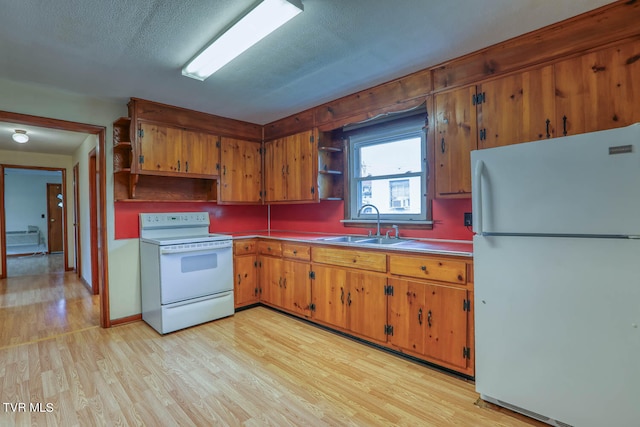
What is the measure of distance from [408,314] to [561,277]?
1.08 m

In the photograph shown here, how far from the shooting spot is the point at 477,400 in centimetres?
192

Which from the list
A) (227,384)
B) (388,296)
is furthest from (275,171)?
(227,384)

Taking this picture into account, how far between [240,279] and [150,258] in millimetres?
984

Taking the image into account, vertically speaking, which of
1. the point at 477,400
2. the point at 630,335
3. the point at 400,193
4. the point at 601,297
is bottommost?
the point at 477,400

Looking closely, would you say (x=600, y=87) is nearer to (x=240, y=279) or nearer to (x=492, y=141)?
(x=492, y=141)

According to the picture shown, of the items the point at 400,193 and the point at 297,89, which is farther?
the point at 400,193

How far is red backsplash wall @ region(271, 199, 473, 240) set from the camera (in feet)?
8.75

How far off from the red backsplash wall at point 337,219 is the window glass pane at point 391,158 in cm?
48

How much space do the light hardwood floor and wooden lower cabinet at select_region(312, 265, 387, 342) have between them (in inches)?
6.2

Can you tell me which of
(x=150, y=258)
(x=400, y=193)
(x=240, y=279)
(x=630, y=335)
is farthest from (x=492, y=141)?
(x=150, y=258)

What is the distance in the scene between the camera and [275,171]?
404 centimetres

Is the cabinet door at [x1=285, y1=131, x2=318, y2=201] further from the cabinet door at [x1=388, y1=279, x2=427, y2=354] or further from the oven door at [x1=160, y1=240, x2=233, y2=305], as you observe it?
the cabinet door at [x1=388, y1=279, x2=427, y2=354]

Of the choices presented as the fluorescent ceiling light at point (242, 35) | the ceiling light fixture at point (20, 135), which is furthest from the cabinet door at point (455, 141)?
the ceiling light fixture at point (20, 135)

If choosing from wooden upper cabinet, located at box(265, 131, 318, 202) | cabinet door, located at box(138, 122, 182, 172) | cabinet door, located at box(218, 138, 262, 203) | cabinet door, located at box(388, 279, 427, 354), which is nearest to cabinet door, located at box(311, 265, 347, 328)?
cabinet door, located at box(388, 279, 427, 354)
